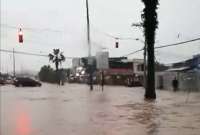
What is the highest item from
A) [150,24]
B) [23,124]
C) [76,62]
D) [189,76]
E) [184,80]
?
[76,62]

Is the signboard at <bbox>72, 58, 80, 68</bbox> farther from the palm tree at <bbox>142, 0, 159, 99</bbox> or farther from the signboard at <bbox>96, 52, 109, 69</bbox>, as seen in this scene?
the palm tree at <bbox>142, 0, 159, 99</bbox>

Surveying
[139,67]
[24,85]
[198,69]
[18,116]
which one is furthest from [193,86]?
[139,67]

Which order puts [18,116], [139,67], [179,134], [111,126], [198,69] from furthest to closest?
[139,67] → [198,69] → [18,116] → [111,126] → [179,134]

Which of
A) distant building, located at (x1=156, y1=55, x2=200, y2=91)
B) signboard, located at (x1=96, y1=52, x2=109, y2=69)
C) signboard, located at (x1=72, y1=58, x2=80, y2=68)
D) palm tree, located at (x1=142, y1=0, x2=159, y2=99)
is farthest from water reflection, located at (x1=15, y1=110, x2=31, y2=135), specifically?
signboard, located at (x1=72, y1=58, x2=80, y2=68)

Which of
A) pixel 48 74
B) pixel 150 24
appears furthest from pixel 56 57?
pixel 150 24

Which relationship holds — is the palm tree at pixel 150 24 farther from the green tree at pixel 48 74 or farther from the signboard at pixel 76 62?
the signboard at pixel 76 62

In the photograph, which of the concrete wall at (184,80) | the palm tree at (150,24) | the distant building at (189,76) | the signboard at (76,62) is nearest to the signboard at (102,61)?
the concrete wall at (184,80)

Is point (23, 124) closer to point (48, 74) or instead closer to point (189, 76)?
point (189, 76)

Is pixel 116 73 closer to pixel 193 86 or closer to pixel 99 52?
pixel 99 52

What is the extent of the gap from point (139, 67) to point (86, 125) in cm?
10388

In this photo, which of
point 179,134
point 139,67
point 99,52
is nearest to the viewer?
point 179,134

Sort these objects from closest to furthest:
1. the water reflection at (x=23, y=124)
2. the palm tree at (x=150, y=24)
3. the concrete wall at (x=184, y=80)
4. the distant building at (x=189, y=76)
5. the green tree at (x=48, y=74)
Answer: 1. the water reflection at (x=23, y=124)
2. the palm tree at (x=150, y=24)
3. the distant building at (x=189, y=76)
4. the concrete wall at (x=184, y=80)
5. the green tree at (x=48, y=74)

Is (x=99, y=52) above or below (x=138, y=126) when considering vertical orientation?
above

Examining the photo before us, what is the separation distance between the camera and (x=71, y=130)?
1852 cm
